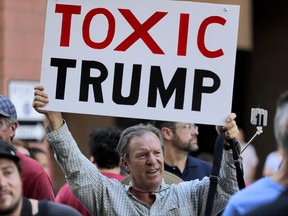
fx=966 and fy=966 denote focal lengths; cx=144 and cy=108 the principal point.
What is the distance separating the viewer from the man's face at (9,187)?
4.18 metres

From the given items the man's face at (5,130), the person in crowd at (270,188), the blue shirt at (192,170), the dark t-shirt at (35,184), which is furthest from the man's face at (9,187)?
the blue shirt at (192,170)

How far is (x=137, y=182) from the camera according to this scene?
530 centimetres

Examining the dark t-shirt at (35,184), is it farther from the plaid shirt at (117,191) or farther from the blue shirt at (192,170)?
the blue shirt at (192,170)

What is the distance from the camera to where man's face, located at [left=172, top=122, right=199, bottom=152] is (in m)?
7.65

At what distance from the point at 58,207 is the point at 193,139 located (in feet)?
11.1

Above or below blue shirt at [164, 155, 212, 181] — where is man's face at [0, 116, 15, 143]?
above

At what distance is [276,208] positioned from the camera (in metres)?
3.85

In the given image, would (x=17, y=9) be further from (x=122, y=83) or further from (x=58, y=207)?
(x=58, y=207)

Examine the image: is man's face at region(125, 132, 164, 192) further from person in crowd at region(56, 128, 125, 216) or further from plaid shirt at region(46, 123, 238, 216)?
person in crowd at region(56, 128, 125, 216)

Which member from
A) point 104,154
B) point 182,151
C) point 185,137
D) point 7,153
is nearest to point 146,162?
point 7,153

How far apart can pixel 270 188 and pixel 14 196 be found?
111cm

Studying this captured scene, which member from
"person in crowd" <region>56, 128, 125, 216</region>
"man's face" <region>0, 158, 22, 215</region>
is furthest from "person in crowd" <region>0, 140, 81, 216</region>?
"person in crowd" <region>56, 128, 125, 216</region>

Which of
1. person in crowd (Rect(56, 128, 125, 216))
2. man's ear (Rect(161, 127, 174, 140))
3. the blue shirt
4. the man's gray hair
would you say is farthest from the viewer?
man's ear (Rect(161, 127, 174, 140))

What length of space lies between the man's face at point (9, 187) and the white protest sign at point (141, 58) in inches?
46.3
